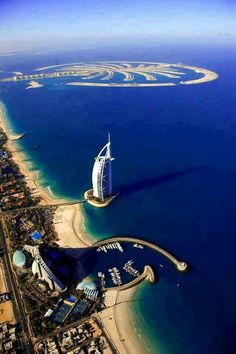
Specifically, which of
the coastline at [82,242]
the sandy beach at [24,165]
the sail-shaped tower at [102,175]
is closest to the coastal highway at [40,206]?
the coastline at [82,242]

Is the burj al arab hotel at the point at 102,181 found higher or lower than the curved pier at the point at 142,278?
higher

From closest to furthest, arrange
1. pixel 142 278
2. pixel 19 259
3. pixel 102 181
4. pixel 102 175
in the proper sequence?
1. pixel 142 278
2. pixel 19 259
3. pixel 102 175
4. pixel 102 181

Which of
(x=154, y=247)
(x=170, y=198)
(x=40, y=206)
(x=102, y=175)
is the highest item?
(x=102, y=175)

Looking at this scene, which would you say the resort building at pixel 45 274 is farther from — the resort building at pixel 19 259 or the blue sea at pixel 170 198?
the blue sea at pixel 170 198

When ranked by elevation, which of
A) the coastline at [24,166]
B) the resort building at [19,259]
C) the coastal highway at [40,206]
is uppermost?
the coastline at [24,166]

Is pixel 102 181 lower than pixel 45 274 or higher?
higher

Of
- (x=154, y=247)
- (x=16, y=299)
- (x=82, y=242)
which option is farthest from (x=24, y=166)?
(x=154, y=247)

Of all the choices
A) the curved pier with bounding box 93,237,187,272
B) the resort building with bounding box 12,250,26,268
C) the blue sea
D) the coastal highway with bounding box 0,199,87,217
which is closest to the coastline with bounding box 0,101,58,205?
the coastal highway with bounding box 0,199,87,217

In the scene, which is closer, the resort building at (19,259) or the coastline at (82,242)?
the coastline at (82,242)

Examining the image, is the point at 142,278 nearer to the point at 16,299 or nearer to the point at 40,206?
the point at 16,299
